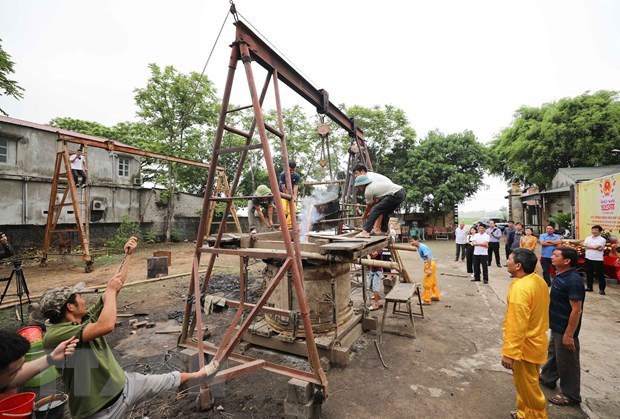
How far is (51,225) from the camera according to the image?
11.3 meters

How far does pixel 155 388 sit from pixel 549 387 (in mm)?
4818

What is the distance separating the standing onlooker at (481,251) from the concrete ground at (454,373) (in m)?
2.58

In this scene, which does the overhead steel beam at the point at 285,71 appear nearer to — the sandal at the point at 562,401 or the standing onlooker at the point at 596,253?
the sandal at the point at 562,401

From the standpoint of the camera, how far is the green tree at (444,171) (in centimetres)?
2180

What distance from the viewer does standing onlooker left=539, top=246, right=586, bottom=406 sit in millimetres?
3217

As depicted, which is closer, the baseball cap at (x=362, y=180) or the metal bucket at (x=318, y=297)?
the metal bucket at (x=318, y=297)

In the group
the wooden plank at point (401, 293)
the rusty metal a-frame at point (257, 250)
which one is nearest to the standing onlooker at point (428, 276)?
the wooden plank at point (401, 293)

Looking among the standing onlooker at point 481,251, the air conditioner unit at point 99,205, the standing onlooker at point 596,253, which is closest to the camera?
the standing onlooker at point 596,253

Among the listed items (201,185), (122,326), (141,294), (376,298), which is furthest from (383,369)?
(201,185)

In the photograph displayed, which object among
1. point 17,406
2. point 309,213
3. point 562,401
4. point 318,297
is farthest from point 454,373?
point 17,406

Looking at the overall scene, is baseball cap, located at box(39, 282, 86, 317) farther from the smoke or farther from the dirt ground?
the smoke

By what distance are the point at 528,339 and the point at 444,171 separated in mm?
21217

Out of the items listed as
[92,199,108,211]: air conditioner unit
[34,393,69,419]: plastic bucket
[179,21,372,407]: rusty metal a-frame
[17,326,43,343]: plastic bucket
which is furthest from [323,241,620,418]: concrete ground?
[92,199,108,211]: air conditioner unit

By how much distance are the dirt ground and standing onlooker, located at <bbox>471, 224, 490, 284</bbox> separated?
1.20 metres
